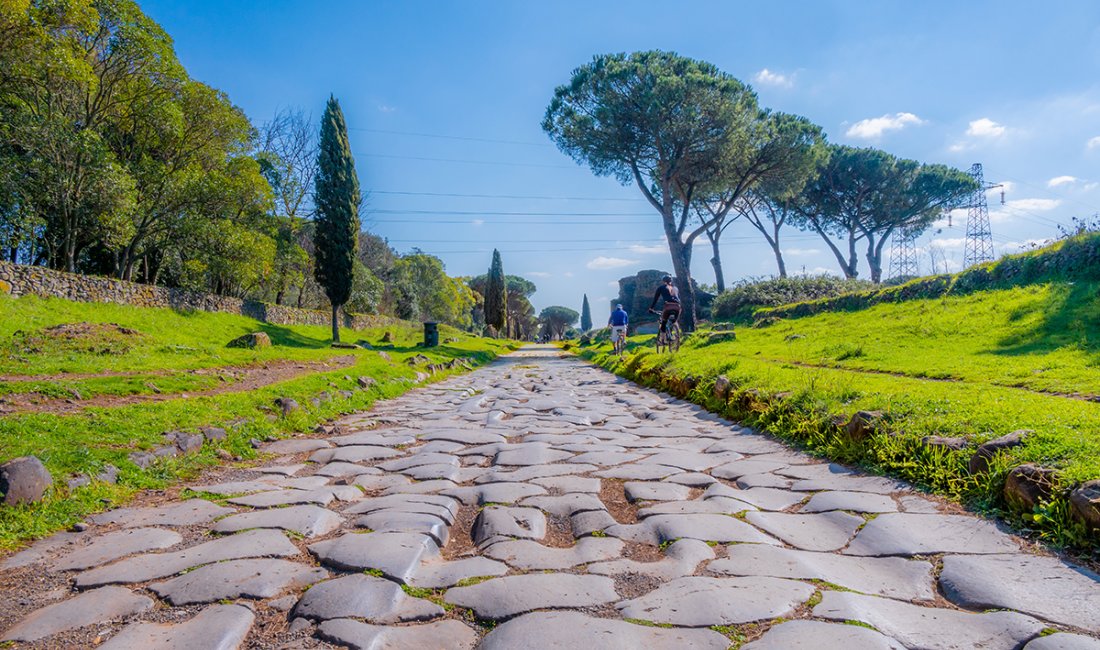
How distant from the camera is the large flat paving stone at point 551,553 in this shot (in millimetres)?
2392

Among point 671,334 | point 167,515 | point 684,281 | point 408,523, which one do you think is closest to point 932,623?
point 408,523

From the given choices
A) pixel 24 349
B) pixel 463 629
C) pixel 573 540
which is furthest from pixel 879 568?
pixel 24 349

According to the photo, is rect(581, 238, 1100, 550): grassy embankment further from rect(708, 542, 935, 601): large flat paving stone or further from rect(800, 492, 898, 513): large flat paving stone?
rect(708, 542, 935, 601): large flat paving stone

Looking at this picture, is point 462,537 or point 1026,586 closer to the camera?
point 1026,586

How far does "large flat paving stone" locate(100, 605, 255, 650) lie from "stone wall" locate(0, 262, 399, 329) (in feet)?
55.2

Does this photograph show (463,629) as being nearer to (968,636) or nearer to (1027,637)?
(968,636)

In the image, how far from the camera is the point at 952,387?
5.23 meters

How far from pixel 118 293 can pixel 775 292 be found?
2444cm

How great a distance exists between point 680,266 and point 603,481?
2066cm

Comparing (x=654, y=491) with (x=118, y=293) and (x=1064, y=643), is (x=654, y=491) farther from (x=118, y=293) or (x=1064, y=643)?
(x=118, y=293)

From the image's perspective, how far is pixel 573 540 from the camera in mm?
2744

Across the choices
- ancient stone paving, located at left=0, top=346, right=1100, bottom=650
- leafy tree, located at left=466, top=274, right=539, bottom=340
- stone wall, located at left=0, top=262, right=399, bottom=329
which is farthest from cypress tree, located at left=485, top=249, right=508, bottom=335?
ancient stone paving, located at left=0, top=346, right=1100, bottom=650

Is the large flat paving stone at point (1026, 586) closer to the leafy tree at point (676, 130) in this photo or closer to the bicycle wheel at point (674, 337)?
the bicycle wheel at point (674, 337)

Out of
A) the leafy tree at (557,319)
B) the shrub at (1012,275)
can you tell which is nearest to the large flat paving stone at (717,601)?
the shrub at (1012,275)
